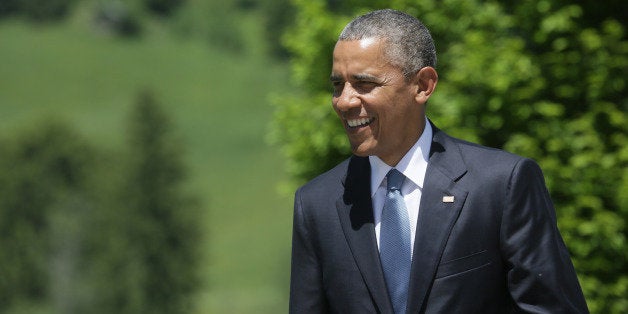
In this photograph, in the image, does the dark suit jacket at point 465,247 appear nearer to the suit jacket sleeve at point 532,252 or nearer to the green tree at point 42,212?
the suit jacket sleeve at point 532,252

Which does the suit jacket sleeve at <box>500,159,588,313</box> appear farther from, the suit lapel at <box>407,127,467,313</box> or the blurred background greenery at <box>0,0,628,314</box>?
the blurred background greenery at <box>0,0,628,314</box>

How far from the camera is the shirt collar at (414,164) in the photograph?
3939mm

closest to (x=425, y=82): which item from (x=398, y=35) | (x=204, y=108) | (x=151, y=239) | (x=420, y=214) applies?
(x=398, y=35)

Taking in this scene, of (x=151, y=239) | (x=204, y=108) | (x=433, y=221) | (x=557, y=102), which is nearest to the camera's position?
(x=433, y=221)

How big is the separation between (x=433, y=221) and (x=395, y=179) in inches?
8.4

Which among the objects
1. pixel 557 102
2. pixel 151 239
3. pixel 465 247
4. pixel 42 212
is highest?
pixel 42 212

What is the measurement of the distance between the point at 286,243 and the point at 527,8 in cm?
8741

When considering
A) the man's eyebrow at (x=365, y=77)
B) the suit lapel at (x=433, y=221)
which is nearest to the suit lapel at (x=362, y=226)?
the suit lapel at (x=433, y=221)

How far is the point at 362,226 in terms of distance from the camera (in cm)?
393

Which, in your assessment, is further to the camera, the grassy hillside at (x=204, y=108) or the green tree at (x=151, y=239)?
the grassy hillside at (x=204, y=108)

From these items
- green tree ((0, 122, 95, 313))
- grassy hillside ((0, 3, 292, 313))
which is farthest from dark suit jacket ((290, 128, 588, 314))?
grassy hillside ((0, 3, 292, 313))

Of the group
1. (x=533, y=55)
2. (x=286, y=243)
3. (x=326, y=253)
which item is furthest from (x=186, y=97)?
(x=326, y=253)

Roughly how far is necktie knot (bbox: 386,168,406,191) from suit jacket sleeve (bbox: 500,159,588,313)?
39 centimetres

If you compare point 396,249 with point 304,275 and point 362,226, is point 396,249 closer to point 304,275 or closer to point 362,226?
point 362,226
